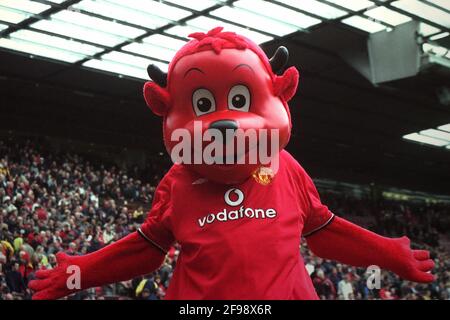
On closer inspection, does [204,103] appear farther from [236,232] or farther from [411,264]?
[411,264]

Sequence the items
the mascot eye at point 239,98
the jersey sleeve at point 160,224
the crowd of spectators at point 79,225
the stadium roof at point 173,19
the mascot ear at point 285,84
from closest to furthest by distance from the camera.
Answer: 1. the mascot eye at point 239,98
2. the mascot ear at point 285,84
3. the jersey sleeve at point 160,224
4. the crowd of spectators at point 79,225
5. the stadium roof at point 173,19

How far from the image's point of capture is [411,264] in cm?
349

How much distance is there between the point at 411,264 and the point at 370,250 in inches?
7.7

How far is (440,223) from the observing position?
2778 cm

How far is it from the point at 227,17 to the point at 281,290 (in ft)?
33.8

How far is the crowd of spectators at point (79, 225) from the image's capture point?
979cm

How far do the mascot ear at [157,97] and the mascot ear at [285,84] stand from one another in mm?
484

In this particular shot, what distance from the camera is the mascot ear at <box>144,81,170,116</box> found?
3.34 meters

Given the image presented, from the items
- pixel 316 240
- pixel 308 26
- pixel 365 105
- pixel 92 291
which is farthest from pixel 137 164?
pixel 316 240

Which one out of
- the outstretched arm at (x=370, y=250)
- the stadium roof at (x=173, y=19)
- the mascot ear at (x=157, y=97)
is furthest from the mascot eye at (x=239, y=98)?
the stadium roof at (x=173, y=19)

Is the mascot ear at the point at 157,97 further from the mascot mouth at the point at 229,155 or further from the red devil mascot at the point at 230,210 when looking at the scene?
the mascot mouth at the point at 229,155

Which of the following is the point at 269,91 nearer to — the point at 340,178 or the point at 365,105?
the point at 365,105

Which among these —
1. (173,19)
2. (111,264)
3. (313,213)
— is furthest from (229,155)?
(173,19)

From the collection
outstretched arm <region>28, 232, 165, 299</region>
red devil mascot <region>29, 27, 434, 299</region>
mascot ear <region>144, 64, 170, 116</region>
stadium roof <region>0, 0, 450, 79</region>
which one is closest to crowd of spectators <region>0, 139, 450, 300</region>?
stadium roof <region>0, 0, 450, 79</region>
